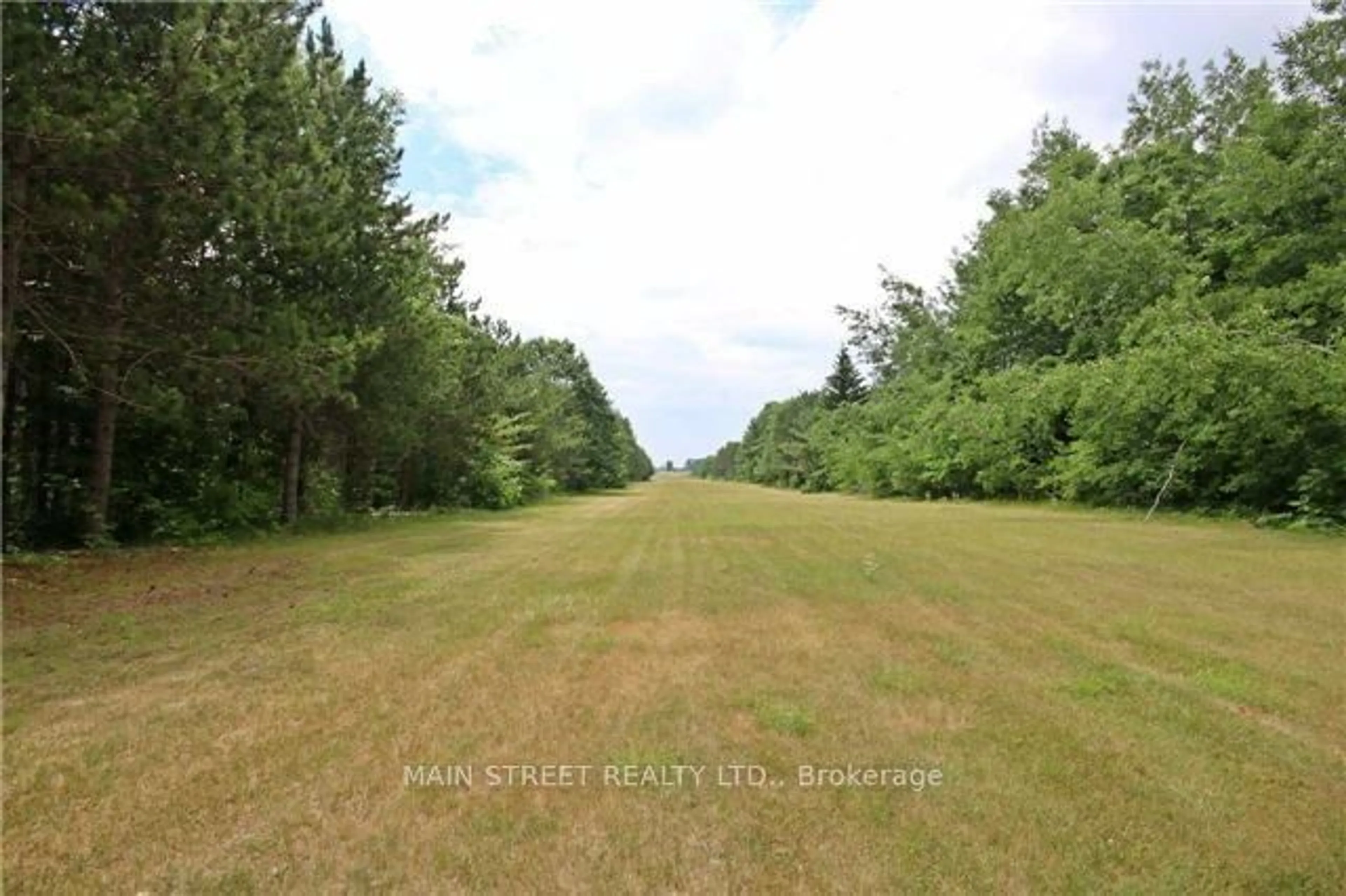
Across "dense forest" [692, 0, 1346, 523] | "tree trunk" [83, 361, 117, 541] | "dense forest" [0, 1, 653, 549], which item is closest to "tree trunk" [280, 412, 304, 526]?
"dense forest" [0, 1, 653, 549]

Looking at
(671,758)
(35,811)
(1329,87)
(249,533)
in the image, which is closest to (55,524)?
(249,533)

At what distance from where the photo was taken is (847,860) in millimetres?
3322

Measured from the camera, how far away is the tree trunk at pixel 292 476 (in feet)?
61.0

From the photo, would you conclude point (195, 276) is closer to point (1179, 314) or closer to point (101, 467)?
point (101, 467)

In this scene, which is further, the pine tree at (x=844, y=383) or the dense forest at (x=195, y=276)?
the pine tree at (x=844, y=383)

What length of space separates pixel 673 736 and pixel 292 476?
16740 mm

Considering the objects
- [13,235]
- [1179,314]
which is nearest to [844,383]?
[1179,314]

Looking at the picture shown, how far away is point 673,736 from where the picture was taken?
15.4ft

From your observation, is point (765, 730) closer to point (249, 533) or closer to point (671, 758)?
point (671, 758)

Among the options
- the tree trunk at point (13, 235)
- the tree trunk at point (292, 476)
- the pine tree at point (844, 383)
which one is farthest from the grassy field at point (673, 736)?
the pine tree at point (844, 383)

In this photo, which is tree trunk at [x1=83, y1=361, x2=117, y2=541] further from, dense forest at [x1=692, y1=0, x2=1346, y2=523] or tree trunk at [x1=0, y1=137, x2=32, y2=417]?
dense forest at [x1=692, y1=0, x2=1346, y2=523]

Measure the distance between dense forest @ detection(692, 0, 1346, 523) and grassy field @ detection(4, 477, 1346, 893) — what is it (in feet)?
31.5

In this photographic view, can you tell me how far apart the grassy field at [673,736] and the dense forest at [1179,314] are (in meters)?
9.61

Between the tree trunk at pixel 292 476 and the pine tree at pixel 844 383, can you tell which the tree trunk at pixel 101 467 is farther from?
the pine tree at pixel 844 383
